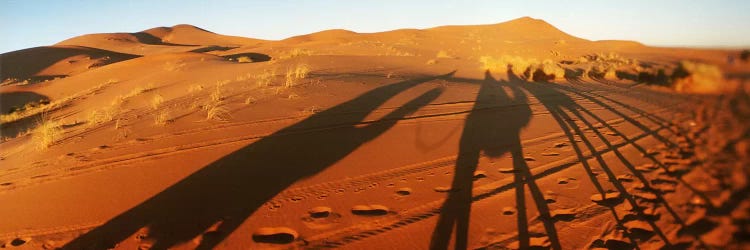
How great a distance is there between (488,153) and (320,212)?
306 centimetres

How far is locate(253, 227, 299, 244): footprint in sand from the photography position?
424 cm

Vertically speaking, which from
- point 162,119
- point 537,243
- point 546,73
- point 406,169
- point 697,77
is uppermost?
point 697,77

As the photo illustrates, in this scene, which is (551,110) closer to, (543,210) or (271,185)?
(543,210)

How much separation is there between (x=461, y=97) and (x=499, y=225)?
7.47 meters

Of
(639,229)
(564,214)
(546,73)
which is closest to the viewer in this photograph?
(639,229)

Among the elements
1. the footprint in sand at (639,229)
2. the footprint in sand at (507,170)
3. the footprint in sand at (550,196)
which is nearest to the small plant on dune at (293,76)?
the footprint in sand at (507,170)

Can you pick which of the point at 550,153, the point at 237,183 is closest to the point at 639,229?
the point at 550,153

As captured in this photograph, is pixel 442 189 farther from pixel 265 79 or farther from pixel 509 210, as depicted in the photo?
pixel 265 79

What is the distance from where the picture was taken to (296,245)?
4.11 meters

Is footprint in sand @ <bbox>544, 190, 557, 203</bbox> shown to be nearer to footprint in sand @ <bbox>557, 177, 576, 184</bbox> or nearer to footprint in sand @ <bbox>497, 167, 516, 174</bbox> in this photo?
footprint in sand @ <bbox>557, 177, 576, 184</bbox>

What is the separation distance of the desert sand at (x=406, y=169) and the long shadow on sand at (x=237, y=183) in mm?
27

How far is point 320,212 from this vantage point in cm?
478

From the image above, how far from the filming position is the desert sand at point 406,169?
243 cm

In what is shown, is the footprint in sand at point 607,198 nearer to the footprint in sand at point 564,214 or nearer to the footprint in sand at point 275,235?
the footprint in sand at point 564,214
